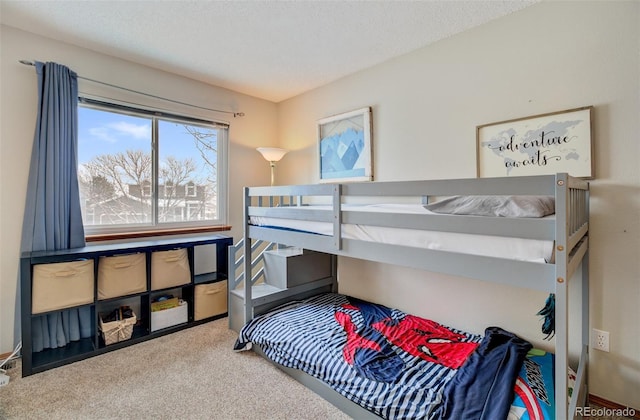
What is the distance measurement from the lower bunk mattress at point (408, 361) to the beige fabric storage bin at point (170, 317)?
2.35ft

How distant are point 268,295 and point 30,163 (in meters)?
2.01

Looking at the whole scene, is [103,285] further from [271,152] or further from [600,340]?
[600,340]

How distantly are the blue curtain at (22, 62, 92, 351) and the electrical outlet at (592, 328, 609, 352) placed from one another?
350 centimetres

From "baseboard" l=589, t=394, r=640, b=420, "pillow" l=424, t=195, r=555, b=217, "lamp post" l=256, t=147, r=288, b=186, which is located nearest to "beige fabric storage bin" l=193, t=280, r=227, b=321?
"lamp post" l=256, t=147, r=288, b=186

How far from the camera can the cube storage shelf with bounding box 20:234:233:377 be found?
202cm

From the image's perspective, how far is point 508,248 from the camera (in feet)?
3.84

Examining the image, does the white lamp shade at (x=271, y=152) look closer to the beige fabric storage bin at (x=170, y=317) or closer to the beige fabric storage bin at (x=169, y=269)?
the beige fabric storage bin at (x=169, y=269)

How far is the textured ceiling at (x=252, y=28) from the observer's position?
190cm

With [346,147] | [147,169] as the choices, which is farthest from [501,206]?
[147,169]

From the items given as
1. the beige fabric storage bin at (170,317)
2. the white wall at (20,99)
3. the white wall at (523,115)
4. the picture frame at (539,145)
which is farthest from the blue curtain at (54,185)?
the picture frame at (539,145)

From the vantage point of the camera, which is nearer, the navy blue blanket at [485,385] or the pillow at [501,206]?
the pillow at [501,206]

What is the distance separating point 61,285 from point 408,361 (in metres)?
2.37

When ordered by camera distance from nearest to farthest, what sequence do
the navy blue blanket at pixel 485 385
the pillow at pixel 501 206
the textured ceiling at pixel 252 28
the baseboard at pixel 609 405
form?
the pillow at pixel 501 206, the navy blue blanket at pixel 485 385, the baseboard at pixel 609 405, the textured ceiling at pixel 252 28

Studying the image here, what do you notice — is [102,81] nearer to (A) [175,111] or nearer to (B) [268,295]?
(A) [175,111]
